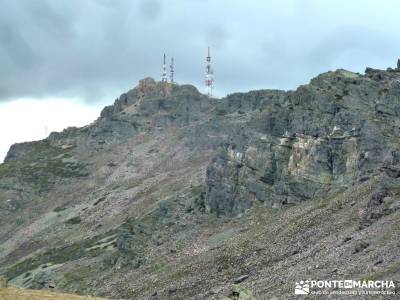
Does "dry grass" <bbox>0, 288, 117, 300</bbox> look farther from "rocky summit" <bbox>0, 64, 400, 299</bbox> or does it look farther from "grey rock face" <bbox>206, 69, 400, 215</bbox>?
"grey rock face" <bbox>206, 69, 400, 215</bbox>

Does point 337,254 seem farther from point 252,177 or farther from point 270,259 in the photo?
point 252,177

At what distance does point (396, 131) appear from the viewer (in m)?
144

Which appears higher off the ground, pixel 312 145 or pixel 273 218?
pixel 312 145

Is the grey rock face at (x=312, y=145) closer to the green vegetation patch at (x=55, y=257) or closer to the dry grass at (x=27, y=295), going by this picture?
the green vegetation patch at (x=55, y=257)
